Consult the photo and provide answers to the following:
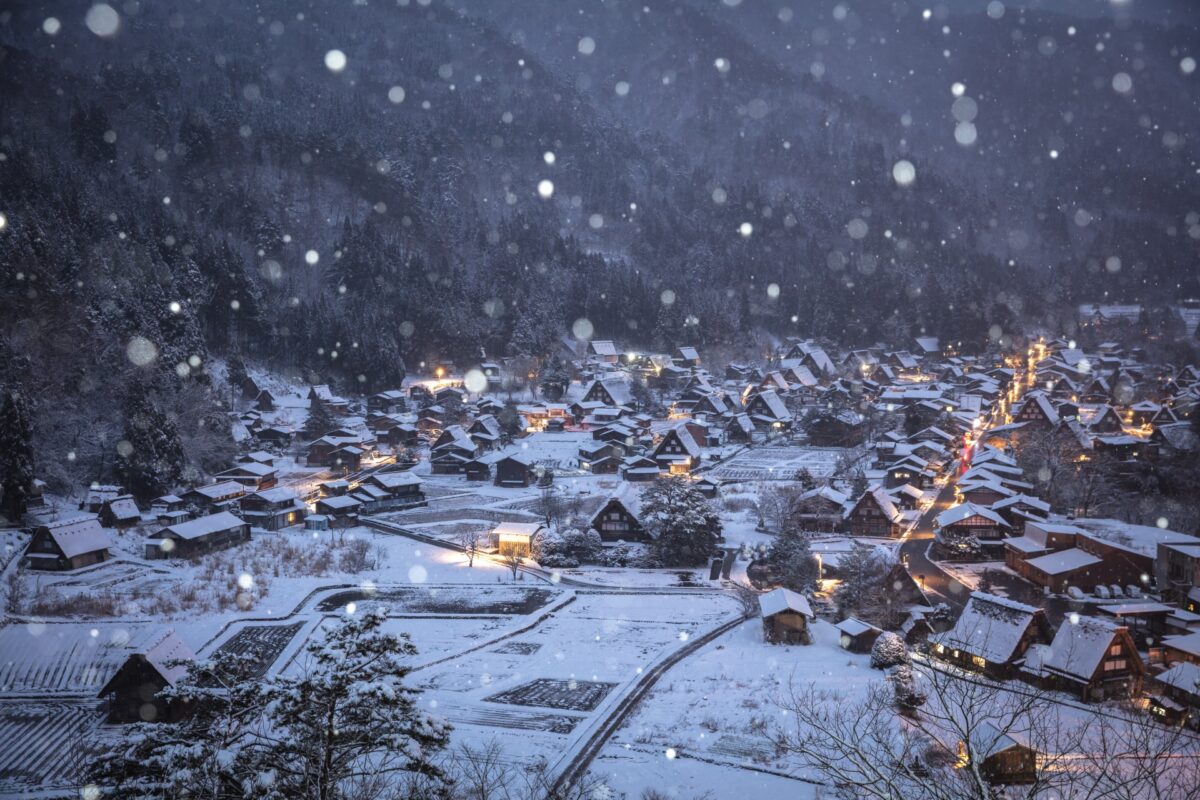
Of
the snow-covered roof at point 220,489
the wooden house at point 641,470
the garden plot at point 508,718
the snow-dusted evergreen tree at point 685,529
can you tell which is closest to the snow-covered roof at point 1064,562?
the snow-dusted evergreen tree at point 685,529

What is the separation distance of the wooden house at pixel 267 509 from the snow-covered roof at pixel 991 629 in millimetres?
25747

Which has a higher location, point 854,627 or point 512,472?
point 512,472

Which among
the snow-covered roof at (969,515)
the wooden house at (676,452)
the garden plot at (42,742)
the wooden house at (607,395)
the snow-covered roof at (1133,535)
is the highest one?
the wooden house at (607,395)

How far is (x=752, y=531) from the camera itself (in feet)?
91.0

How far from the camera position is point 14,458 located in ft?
83.3

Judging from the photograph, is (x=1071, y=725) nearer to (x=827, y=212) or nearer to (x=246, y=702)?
(x=246, y=702)

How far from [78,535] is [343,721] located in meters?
23.3

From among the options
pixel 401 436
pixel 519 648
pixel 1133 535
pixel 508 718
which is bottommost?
pixel 519 648

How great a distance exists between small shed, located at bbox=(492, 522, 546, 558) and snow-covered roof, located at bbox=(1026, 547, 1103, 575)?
17.3 meters

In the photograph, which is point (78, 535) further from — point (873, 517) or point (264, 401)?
point (873, 517)

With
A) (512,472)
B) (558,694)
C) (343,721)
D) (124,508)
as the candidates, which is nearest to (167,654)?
(558,694)

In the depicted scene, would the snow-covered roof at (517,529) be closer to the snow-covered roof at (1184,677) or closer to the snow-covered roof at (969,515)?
the snow-covered roof at (969,515)

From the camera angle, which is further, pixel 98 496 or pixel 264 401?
pixel 264 401

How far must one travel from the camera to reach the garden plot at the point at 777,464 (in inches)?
1419
